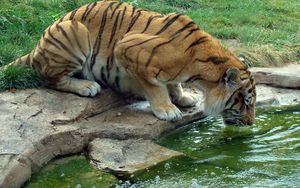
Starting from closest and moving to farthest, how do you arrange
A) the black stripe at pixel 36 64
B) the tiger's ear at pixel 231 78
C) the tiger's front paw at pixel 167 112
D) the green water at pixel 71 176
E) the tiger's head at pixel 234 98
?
the green water at pixel 71 176
the tiger's ear at pixel 231 78
the tiger's head at pixel 234 98
the tiger's front paw at pixel 167 112
the black stripe at pixel 36 64

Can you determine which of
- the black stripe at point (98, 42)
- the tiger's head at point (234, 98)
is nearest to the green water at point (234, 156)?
the tiger's head at point (234, 98)

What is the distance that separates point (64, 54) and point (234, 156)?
2072 mm

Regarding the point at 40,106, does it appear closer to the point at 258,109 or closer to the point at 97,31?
the point at 97,31

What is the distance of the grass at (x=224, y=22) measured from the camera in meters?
8.10

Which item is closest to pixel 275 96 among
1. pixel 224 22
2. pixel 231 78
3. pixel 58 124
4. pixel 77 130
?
pixel 231 78

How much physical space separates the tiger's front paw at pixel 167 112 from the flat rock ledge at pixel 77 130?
0.07 m

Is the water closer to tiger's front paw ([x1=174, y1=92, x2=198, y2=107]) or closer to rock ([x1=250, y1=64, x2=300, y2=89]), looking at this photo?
tiger's front paw ([x1=174, y1=92, x2=198, y2=107])

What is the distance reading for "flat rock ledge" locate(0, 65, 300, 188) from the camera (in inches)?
191

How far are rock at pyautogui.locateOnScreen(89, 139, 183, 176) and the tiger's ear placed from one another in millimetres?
909

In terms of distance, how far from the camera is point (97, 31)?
638 centimetres

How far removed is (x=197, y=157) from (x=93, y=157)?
92 cm

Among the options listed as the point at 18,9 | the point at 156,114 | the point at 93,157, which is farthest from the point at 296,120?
the point at 18,9

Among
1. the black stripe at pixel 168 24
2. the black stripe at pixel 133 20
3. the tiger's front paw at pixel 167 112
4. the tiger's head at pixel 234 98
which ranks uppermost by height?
the black stripe at pixel 168 24

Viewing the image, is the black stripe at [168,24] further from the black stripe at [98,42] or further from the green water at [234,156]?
the green water at [234,156]
